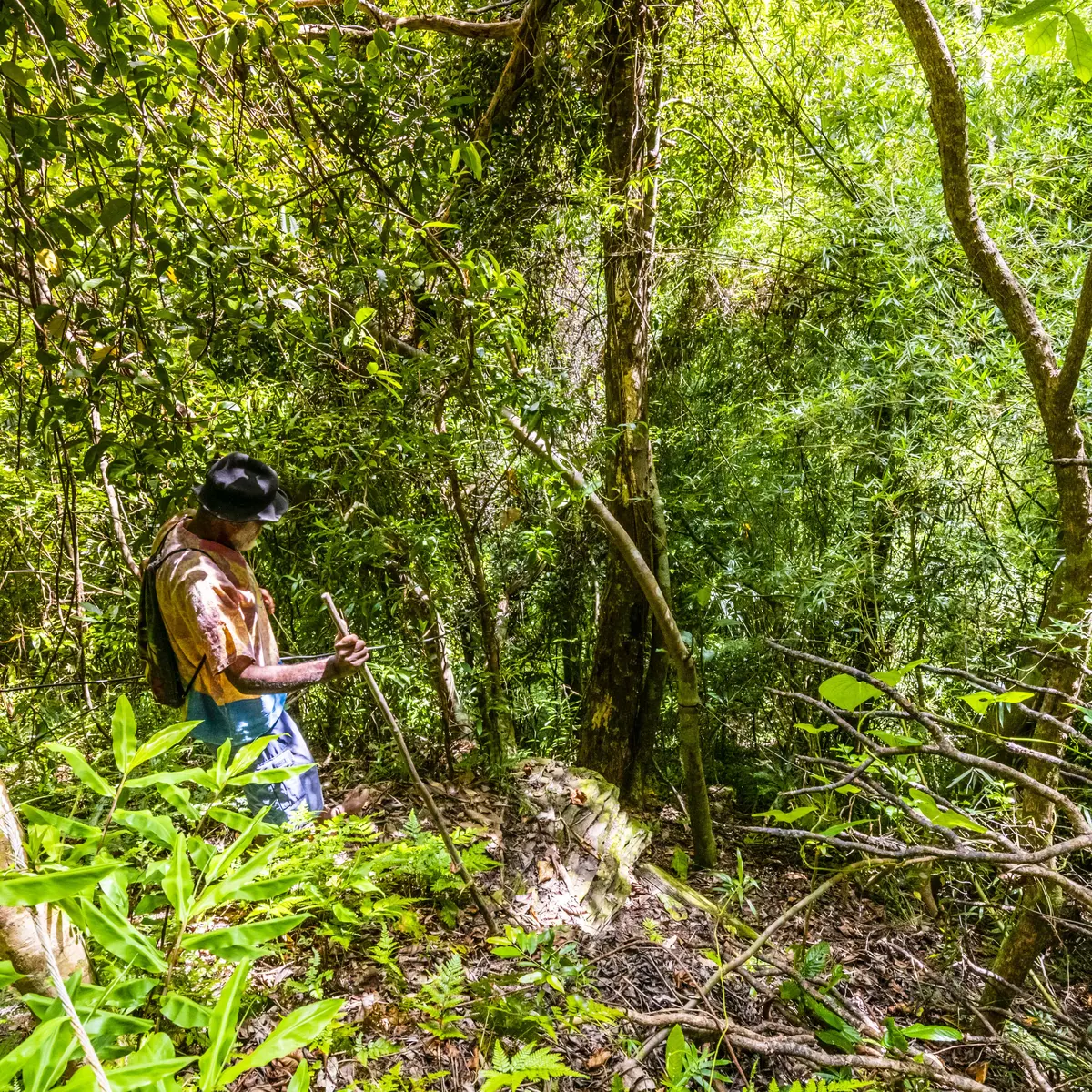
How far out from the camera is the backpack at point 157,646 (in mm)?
2107

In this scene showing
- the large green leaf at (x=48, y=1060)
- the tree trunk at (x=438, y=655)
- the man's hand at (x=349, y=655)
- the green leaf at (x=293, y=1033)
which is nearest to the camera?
the large green leaf at (x=48, y=1060)

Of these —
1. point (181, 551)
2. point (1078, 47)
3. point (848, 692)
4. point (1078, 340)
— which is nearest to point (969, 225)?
point (1078, 340)

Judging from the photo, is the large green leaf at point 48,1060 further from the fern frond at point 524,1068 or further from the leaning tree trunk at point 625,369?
the leaning tree trunk at point 625,369

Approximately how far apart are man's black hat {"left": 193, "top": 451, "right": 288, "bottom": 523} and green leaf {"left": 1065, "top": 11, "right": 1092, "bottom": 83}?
2068 mm

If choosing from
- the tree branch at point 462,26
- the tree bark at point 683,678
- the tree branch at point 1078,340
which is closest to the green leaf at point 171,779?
the tree bark at point 683,678

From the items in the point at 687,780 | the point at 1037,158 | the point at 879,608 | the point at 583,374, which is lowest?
the point at 687,780

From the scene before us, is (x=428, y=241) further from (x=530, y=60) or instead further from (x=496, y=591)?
(x=496, y=591)

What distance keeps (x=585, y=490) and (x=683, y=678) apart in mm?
1228

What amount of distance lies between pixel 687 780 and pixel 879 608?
1.34 m

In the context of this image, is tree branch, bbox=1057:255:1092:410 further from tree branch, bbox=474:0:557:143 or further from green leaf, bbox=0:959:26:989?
green leaf, bbox=0:959:26:989

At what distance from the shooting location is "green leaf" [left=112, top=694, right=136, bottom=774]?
2.36 feet

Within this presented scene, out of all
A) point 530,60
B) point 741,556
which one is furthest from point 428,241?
point 741,556

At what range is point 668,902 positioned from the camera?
9.37ft

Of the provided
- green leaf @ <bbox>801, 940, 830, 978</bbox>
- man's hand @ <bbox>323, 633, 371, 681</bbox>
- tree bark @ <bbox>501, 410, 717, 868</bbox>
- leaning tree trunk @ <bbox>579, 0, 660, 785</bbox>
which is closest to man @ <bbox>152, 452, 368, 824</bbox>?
man's hand @ <bbox>323, 633, 371, 681</bbox>
